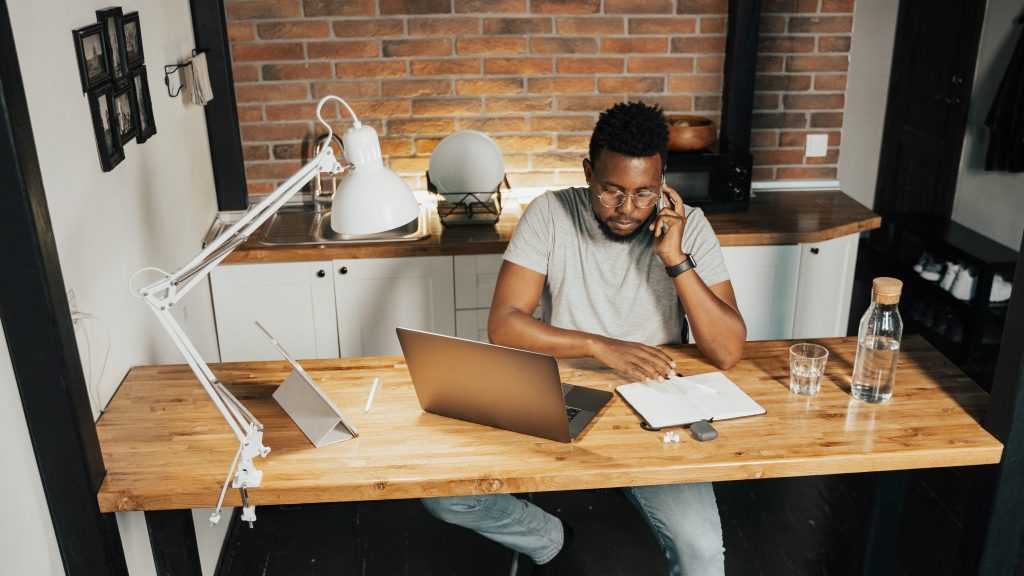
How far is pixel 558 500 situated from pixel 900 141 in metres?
3.50

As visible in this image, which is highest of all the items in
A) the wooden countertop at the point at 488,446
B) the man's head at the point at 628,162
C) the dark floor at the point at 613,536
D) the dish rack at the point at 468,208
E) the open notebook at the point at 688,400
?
the man's head at the point at 628,162

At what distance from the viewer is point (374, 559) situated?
97.8 inches

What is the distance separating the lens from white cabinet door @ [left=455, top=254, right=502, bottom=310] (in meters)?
2.89

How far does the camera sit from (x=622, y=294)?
2.23 metres

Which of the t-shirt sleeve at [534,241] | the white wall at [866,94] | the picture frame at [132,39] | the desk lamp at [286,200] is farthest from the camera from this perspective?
the white wall at [866,94]

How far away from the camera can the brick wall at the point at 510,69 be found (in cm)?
311

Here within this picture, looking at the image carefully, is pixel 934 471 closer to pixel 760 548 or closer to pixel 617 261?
pixel 760 548

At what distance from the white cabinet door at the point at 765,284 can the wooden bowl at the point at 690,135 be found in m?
0.42

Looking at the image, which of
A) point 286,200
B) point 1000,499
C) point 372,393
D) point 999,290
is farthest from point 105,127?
point 999,290

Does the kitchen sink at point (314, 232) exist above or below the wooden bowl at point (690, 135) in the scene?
below

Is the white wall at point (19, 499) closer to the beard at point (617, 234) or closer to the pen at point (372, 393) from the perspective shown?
the pen at point (372, 393)

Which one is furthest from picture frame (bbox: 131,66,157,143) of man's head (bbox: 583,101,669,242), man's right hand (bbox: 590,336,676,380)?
man's right hand (bbox: 590,336,676,380)

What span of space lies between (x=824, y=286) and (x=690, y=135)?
73 cm

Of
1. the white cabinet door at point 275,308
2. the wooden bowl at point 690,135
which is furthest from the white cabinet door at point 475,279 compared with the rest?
the wooden bowl at point 690,135
